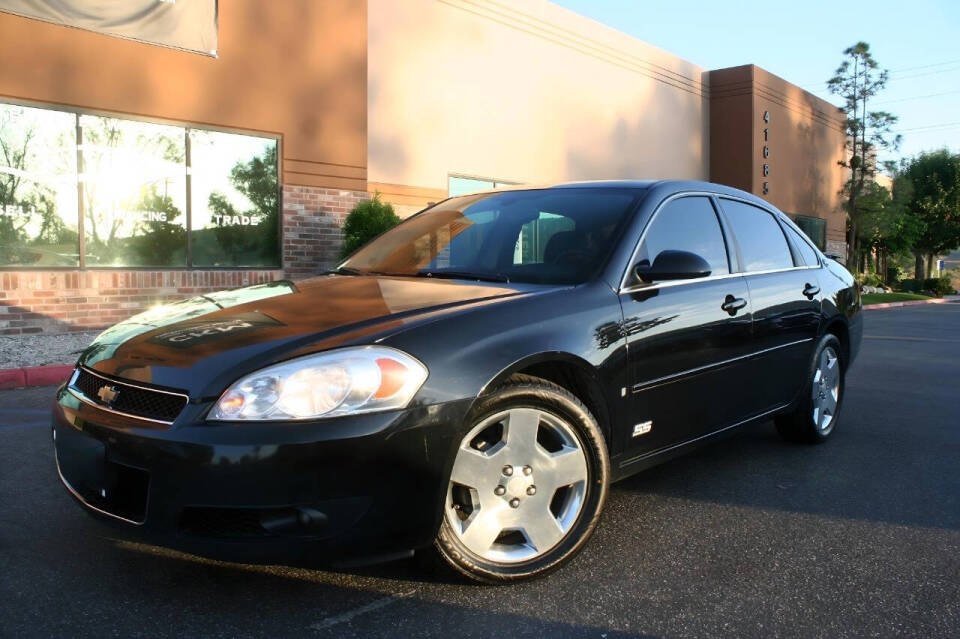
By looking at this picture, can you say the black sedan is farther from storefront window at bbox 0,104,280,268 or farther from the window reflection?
the window reflection

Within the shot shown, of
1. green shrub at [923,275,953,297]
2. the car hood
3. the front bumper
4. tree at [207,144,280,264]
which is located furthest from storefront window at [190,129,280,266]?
green shrub at [923,275,953,297]

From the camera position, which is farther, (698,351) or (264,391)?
(698,351)

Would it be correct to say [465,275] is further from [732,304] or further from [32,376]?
[32,376]

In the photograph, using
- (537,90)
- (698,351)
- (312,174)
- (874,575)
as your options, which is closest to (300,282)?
(698,351)

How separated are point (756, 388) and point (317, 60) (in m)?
9.51

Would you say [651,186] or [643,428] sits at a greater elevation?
[651,186]

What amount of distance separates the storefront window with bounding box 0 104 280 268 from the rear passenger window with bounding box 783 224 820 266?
8.03 m

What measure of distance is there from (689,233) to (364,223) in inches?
329

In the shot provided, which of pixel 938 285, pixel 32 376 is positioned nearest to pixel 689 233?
pixel 32 376

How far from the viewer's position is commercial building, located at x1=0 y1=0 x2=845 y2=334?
9180 mm

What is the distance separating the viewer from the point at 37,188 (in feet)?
30.2

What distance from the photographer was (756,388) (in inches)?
→ 165

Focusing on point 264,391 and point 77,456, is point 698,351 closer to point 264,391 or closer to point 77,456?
point 264,391

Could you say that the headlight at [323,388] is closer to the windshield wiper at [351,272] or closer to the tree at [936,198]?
the windshield wiper at [351,272]
